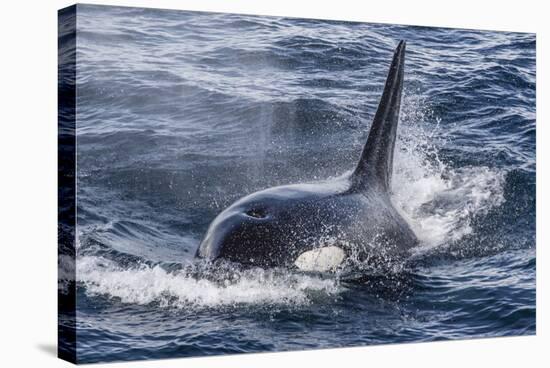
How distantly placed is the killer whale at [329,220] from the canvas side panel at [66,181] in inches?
53.2

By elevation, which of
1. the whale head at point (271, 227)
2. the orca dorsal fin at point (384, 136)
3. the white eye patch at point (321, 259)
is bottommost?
the white eye patch at point (321, 259)

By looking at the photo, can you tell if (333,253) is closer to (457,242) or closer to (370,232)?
(370,232)

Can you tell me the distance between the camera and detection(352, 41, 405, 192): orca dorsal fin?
38.0 ft

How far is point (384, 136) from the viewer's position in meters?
11.7

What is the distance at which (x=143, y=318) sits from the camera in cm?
1013

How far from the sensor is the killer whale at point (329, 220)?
397 inches

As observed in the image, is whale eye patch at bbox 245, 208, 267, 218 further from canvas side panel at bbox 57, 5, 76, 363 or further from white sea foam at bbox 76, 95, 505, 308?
canvas side panel at bbox 57, 5, 76, 363

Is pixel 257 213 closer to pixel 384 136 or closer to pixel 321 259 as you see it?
pixel 321 259

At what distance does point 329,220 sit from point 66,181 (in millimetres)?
2795

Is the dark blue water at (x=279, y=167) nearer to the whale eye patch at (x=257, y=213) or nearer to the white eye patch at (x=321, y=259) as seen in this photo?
the white eye patch at (x=321, y=259)

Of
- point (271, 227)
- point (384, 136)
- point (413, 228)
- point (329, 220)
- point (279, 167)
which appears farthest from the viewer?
point (413, 228)

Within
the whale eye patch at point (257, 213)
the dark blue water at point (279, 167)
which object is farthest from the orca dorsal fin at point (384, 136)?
the whale eye patch at point (257, 213)

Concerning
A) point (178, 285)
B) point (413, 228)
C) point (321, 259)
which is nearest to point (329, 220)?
point (321, 259)

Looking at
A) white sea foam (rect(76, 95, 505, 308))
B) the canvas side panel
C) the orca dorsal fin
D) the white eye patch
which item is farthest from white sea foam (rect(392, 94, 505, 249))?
the canvas side panel
